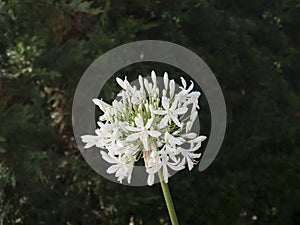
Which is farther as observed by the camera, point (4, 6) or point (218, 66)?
point (218, 66)

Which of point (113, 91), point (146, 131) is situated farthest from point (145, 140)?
point (113, 91)

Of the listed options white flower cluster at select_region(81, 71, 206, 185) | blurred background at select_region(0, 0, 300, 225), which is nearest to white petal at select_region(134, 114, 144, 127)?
white flower cluster at select_region(81, 71, 206, 185)

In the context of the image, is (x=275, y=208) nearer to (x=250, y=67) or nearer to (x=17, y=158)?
(x=250, y=67)

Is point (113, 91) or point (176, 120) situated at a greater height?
point (113, 91)

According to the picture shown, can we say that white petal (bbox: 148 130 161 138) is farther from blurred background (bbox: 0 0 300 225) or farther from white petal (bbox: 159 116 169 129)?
blurred background (bbox: 0 0 300 225)

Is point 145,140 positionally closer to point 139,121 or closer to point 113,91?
point 139,121

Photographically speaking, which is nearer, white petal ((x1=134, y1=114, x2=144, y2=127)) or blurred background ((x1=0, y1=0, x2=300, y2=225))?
white petal ((x1=134, y1=114, x2=144, y2=127))

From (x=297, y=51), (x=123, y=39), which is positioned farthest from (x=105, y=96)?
(x=297, y=51)

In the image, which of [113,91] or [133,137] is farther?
[113,91]
